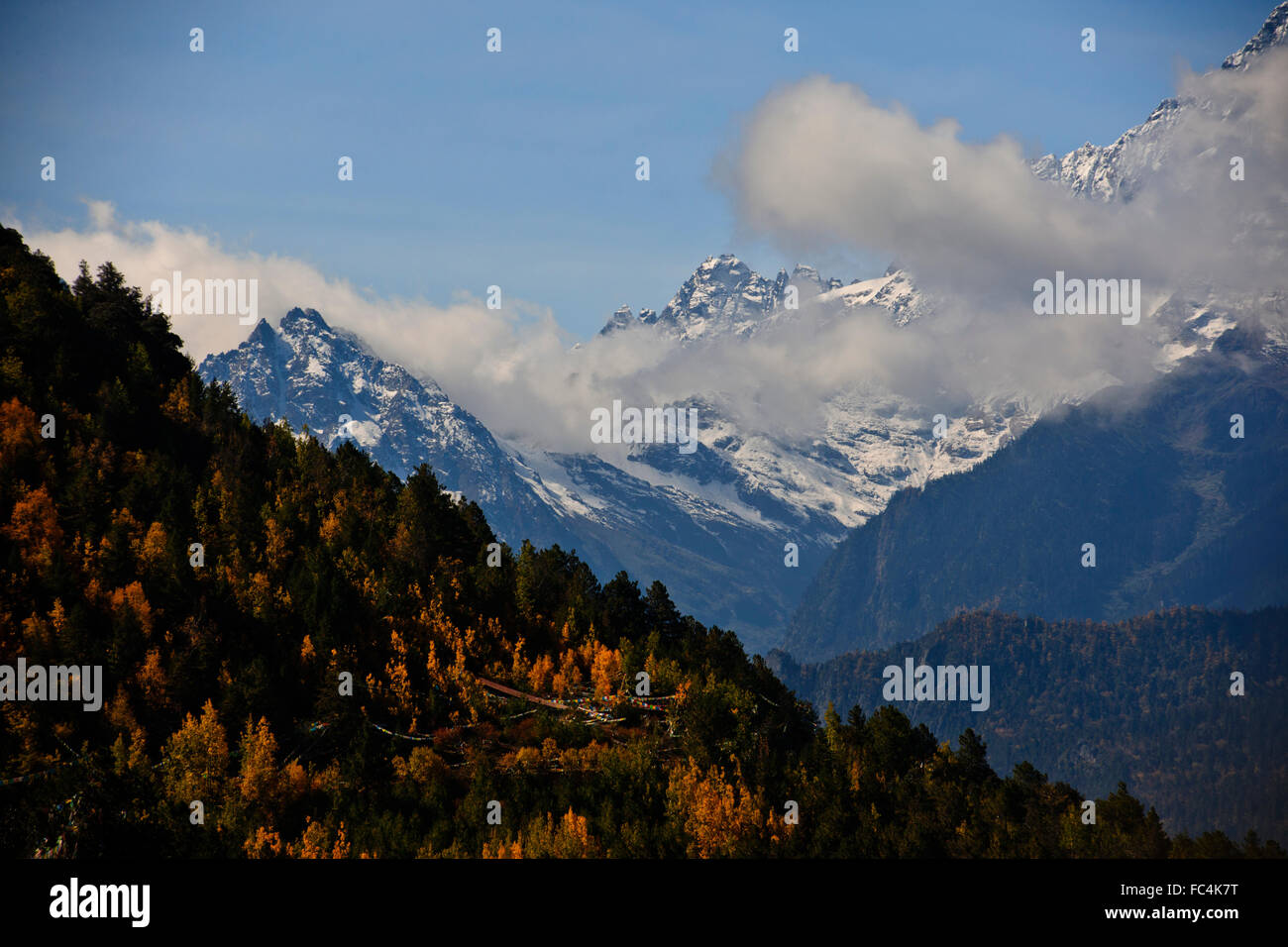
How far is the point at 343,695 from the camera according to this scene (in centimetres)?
11950

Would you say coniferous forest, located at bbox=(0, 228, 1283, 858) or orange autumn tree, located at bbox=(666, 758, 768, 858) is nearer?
coniferous forest, located at bbox=(0, 228, 1283, 858)

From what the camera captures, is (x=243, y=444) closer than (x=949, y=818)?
No

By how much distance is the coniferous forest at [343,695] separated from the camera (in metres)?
107

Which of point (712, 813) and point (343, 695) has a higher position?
point (343, 695)

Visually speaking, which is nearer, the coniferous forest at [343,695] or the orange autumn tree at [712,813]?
the coniferous forest at [343,695]

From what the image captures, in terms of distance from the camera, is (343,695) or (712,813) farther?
(343,695)

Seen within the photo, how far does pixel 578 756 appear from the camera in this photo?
120 m

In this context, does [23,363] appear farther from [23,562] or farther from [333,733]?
[333,733]

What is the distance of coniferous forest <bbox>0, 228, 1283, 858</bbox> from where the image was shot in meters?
107
